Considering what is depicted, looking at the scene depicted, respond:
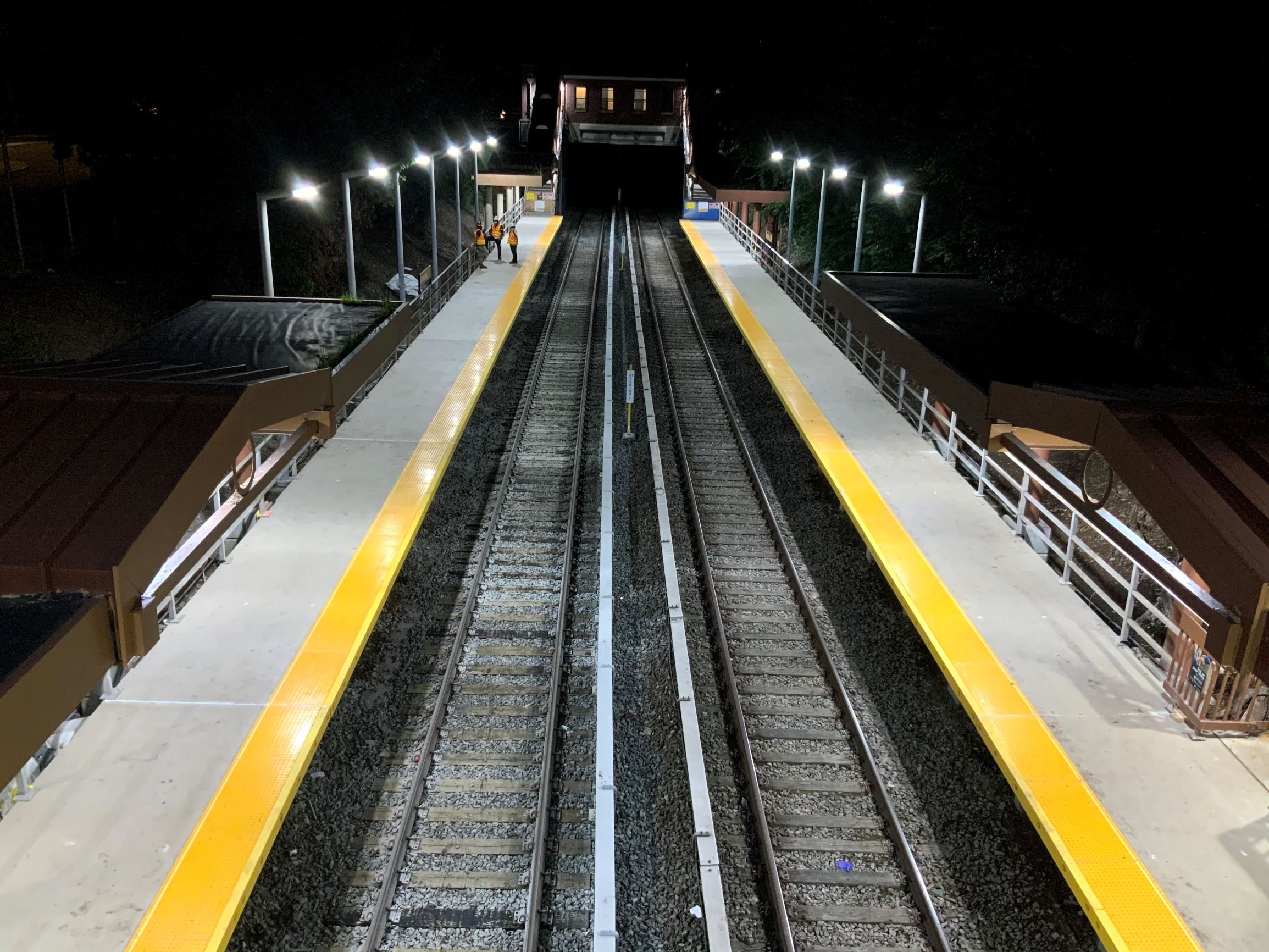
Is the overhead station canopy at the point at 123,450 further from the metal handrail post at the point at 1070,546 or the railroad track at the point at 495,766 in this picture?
the metal handrail post at the point at 1070,546

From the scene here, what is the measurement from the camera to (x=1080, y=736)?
7.04 meters

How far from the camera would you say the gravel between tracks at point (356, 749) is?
19.6 feet

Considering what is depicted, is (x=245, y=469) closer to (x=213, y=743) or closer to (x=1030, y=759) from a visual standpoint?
(x=213, y=743)

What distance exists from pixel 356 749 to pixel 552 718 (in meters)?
1.61

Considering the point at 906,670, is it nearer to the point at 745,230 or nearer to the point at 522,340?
the point at 522,340

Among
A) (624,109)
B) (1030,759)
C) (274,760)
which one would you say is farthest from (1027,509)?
(624,109)

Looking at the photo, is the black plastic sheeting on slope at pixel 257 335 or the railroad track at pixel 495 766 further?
the black plastic sheeting on slope at pixel 257 335

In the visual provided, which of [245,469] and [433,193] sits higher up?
[433,193]

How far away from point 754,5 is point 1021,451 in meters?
51.5

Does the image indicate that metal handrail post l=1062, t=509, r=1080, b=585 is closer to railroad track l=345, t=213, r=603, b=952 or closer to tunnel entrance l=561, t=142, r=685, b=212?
railroad track l=345, t=213, r=603, b=952

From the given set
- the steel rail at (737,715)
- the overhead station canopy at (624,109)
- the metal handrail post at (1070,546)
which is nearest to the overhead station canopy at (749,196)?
the overhead station canopy at (624,109)

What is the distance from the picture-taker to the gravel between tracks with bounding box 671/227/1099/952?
611 centimetres

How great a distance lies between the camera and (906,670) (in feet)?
28.7

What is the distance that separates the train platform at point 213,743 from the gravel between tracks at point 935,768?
446 cm
